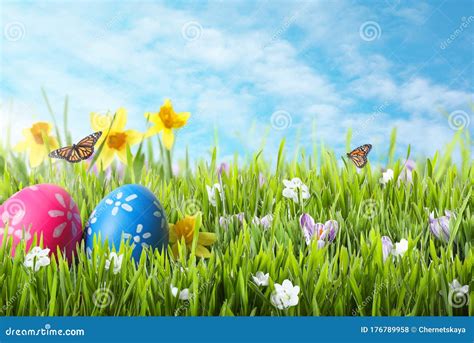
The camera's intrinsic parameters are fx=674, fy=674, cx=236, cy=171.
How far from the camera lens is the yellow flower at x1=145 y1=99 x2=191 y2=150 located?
2992 millimetres

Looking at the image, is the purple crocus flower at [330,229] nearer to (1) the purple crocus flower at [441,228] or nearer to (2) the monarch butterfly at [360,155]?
(1) the purple crocus flower at [441,228]

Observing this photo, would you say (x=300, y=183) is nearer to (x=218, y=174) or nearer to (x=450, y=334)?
(x=218, y=174)

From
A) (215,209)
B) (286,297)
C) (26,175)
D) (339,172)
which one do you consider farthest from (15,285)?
(339,172)

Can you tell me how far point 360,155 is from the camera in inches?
116

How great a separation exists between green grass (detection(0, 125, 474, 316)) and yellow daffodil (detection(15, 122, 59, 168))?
23cm

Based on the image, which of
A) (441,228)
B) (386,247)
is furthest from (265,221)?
(441,228)

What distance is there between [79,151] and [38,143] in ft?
1.16

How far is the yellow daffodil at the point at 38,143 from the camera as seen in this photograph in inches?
117

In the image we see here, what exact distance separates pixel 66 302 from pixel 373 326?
842mm

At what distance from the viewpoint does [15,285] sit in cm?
196

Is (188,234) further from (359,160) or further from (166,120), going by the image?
(359,160)

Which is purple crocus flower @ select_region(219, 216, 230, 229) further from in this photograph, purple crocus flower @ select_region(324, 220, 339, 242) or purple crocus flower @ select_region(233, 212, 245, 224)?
purple crocus flower @ select_region(324, 220, 339, 242)

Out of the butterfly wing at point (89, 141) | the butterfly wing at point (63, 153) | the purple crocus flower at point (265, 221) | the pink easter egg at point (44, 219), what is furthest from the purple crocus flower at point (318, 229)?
the butterfly wing at point (63, 153)

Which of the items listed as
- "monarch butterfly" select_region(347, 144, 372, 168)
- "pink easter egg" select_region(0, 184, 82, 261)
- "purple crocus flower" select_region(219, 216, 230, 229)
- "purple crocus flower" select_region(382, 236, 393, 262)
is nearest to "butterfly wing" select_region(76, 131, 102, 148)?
"pink easter egg" select_region(0, 184, 82, 261)
